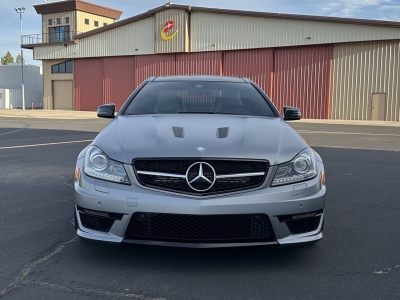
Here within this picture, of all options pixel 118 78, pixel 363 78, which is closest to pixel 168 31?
pixel 118 78

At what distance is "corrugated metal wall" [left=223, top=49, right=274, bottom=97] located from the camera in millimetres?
33906

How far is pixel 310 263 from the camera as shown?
3.52m

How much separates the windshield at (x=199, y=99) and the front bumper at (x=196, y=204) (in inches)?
57.1

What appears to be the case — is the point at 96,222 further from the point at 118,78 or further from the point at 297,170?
the point at 118,78

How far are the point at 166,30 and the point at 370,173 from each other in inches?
1237

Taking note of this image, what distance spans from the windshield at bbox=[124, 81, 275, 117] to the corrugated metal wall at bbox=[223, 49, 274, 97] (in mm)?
29348

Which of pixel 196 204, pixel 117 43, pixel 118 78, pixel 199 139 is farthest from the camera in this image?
pixel 118 78

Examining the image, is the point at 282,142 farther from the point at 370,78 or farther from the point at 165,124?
the point at 370,78

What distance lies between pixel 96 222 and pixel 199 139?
981mm

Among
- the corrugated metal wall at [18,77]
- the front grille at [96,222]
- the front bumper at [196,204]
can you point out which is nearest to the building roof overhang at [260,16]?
the corrugated metal wall at [18,77]

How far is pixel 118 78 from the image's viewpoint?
4062 centimetres

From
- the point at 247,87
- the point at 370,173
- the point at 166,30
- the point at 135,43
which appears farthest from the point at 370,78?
the point at 247,87

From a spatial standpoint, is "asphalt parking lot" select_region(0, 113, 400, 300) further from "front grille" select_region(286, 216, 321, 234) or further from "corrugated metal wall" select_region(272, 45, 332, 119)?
"corrugated metal wall" select_region(272, 45, 332, 119)

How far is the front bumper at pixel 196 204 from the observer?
10.1ft
